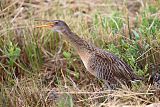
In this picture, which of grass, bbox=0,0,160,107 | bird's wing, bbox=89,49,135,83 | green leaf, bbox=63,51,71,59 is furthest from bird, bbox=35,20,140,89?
green leaf, bbox=63,51,71,59

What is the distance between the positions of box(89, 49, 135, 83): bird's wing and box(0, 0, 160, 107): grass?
0.17 meters

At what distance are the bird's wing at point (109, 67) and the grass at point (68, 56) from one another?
17 centimetres

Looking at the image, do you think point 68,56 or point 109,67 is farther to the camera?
point 68,56

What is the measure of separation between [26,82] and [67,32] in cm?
66

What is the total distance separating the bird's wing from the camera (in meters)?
5.58

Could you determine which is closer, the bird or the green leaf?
the bird

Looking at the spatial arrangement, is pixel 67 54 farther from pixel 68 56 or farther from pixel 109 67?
pixel 109 67

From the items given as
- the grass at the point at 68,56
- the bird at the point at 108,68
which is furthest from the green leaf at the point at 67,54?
the bird at the point at 108,68

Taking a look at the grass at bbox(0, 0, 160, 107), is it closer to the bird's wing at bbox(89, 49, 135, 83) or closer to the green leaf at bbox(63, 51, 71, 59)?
the green leaf at bbox(63, 51, 71, 59)

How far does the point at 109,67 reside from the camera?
221 inches

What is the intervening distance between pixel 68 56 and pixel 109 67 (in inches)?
31.4

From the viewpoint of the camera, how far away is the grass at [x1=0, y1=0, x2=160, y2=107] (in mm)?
5496

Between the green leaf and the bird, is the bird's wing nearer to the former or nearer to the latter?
the bird

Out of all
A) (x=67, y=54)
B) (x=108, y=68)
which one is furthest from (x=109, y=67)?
(x=67, y=54)
